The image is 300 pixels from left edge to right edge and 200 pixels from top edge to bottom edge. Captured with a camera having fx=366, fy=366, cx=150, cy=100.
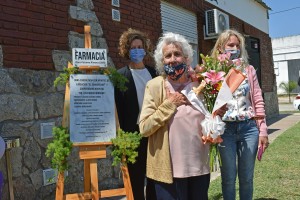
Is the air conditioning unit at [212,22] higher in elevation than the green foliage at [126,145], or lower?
higher

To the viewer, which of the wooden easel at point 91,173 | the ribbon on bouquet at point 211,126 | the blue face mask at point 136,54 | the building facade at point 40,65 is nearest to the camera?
the ribbon on bouquet at point 211,126

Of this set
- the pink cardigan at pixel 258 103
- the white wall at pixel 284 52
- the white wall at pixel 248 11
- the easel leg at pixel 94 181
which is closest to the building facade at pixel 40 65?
the easel leg at pixel 94 181

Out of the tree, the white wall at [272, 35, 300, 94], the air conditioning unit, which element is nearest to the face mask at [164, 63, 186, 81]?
the air conditioning unit

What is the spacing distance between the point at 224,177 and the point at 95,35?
307cm

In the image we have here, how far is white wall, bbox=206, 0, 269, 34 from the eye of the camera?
1060 centimetres

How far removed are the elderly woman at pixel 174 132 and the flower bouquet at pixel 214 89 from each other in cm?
7

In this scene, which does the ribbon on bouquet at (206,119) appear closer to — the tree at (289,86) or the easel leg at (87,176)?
the easel leg at (87,176)

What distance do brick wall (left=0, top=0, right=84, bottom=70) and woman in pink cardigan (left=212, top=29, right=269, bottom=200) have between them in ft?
7.61

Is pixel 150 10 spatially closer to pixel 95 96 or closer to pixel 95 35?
pixel 95 35

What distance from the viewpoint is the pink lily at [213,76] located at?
2781mm

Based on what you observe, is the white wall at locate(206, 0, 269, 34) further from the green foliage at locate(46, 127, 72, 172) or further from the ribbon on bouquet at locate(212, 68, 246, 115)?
the green foliage at locate(46, 127, 72, 172)

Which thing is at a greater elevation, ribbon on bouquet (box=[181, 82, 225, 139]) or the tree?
the tree

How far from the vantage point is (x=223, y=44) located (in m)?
3.41

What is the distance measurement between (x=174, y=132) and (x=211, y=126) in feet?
0.89
